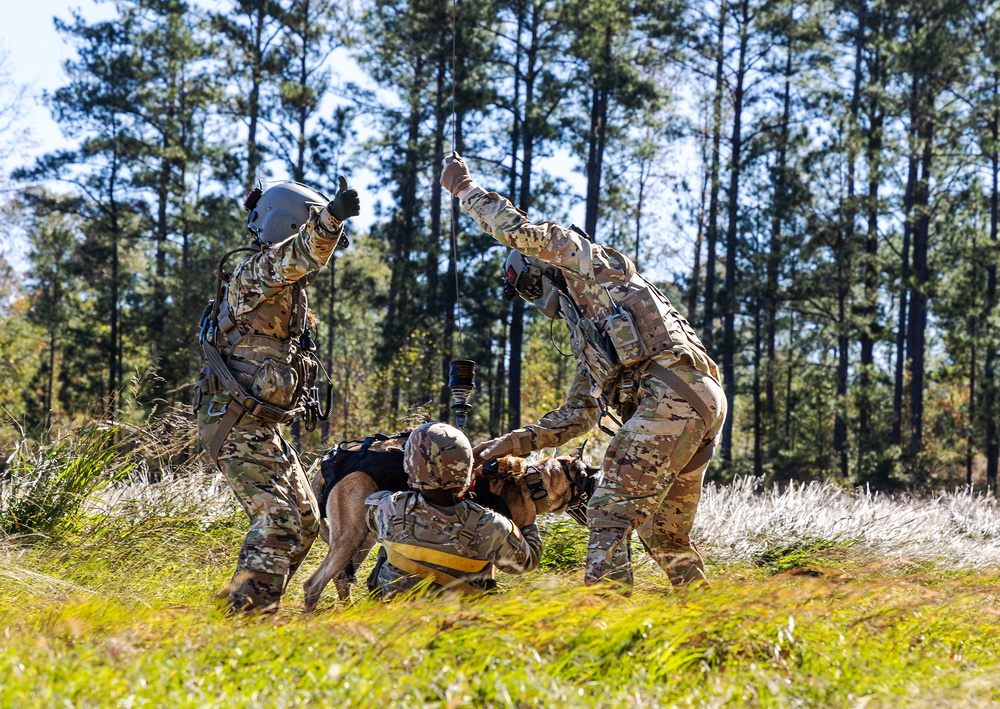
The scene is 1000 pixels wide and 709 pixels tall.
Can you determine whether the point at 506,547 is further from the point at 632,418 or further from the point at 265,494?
the point at 265,494

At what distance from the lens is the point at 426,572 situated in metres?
4.26

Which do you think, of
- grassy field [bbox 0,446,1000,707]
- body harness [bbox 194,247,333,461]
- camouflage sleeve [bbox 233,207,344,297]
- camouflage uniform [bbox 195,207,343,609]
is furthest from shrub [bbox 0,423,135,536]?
camouflage sleeve [bbox 233,207,344,297]

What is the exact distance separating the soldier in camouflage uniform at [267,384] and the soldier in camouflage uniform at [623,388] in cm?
83

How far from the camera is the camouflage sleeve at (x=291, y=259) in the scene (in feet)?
13.6

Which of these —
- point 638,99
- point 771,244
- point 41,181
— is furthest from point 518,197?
point 41,181

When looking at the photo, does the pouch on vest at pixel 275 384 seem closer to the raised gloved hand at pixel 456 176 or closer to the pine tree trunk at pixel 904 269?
the raised gloved hand at pixel 456 176

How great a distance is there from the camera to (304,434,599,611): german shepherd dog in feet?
15.7

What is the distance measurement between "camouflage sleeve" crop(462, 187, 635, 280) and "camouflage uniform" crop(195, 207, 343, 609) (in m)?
0.70

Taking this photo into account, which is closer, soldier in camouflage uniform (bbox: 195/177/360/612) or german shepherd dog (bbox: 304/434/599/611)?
soldier in camouflage uniform (bbox: 195/177/360/612)

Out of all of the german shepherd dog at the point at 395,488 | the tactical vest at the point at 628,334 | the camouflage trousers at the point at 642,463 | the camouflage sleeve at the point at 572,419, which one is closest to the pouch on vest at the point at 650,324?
the tactical vest at the point at 628,334

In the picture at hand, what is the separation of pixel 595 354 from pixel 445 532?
3.64ft

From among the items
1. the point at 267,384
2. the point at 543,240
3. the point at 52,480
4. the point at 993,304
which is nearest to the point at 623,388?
the point at 543,240

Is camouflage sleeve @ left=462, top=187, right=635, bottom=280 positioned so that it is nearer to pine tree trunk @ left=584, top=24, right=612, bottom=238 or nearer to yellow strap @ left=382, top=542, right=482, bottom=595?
yellow strap @ left=382, top=542, right=482, bottom=595

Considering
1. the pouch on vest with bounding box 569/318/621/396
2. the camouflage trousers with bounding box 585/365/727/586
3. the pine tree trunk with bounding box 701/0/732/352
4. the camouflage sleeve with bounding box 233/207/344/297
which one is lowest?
the camouflage trousers with bounding box 585/365/727/586
